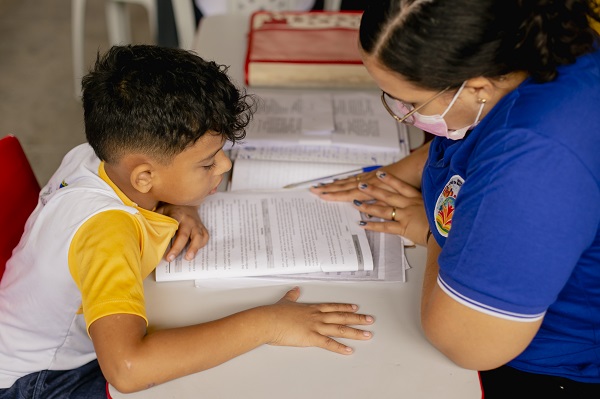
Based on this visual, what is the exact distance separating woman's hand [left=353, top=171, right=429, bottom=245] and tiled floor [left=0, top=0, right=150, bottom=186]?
5.39 ft

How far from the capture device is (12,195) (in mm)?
1270

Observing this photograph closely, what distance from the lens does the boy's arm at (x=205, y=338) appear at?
3.07 feet

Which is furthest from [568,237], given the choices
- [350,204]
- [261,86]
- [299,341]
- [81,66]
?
[81,66]

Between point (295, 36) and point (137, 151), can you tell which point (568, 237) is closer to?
point (137, 151)

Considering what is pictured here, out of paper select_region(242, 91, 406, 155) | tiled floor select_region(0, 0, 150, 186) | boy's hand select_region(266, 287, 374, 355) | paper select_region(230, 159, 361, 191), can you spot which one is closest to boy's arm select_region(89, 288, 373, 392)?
boy's hand select_region(266, 287, 374, 355)

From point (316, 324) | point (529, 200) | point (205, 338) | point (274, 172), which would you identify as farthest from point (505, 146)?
point (274, 172)

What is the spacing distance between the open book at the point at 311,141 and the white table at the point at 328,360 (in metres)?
0.34

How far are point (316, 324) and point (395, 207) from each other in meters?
0.37

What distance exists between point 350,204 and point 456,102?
404 mm

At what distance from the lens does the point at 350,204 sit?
1.34 metres

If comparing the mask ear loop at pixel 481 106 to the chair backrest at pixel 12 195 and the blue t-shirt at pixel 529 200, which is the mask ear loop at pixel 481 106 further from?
the chair backrest at pixel 12 195

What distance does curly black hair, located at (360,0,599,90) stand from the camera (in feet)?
2.80

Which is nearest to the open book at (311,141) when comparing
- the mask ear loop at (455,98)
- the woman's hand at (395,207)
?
the woman's hand at (395,207)

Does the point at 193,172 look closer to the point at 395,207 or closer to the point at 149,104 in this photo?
the point at 149,104
